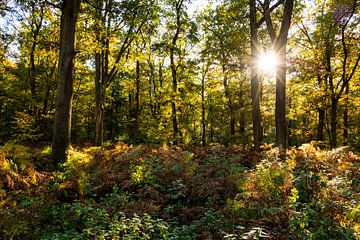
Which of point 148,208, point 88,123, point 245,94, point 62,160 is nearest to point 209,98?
point 245,94

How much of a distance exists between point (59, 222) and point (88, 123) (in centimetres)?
2808

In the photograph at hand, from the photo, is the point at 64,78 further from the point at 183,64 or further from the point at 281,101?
the point at 183,64

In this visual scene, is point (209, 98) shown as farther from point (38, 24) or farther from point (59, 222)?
point (59, 222)

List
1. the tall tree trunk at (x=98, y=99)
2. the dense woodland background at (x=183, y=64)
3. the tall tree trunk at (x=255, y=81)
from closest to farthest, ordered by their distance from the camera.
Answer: the tall tree trunk at (x=255, y=81) → the dense woodland background at (x=183, y=64) → the tall tree trunk at (x=98, y=99)

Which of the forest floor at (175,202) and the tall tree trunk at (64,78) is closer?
the forest floor at (175,202)

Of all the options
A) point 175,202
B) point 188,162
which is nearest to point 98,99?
point 188,162

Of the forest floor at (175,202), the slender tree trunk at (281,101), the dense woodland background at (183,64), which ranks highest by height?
the dense woodland background at (183,64)

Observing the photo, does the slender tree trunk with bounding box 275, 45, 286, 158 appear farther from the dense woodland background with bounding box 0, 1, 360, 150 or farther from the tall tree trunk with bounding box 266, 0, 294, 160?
the dense woodland background with bounding box 0, 1, 360, 150

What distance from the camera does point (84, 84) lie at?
1064 inches

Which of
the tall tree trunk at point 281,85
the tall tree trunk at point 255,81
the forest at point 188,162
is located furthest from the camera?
the tall tree trunk at point 255,81

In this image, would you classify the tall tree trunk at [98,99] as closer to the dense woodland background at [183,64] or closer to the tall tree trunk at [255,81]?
the dense woodland background at [183,64]

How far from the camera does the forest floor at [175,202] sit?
401cm

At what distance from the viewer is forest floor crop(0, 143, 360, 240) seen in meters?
4.01

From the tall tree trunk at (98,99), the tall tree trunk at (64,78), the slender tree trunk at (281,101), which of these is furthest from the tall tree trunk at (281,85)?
the tall tree trunk at (98,99)
